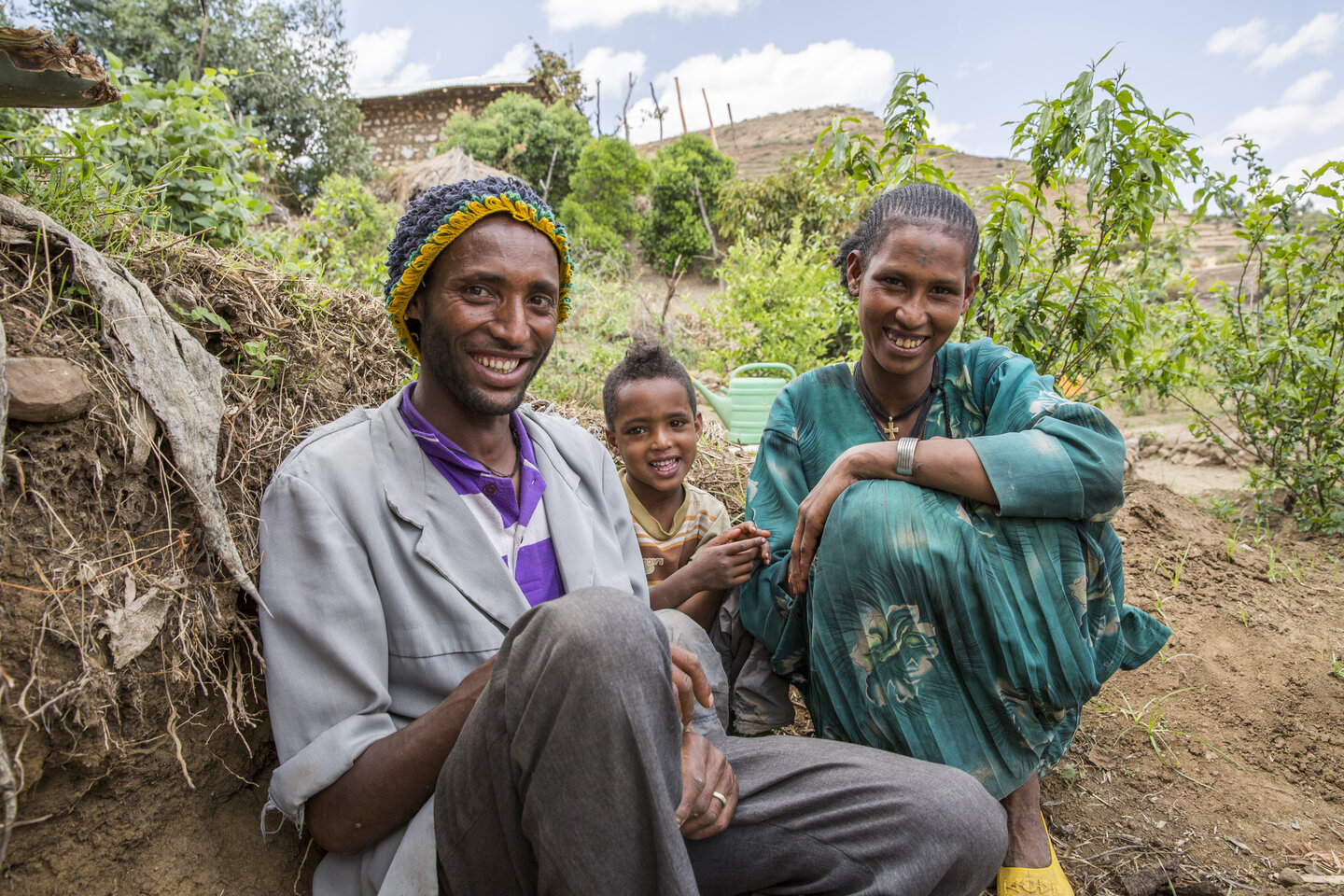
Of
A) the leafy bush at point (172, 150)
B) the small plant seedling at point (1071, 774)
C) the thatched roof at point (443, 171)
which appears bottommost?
the small plant seedling at point (1071, 774)

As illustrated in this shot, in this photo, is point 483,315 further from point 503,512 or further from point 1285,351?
point 1285,351

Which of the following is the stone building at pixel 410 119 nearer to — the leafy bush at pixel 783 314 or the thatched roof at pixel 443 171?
the thatched roof at pixel 443 171

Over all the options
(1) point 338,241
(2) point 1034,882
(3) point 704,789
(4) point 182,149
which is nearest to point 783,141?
(1) point 338,241

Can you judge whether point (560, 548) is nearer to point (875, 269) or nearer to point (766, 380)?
point (875, 269)

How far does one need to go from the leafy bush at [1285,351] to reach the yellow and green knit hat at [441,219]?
3649mm

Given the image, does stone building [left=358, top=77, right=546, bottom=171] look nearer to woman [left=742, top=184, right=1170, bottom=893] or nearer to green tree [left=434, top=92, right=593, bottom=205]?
green tree [left=434, top=92, right=593, bottom=205]

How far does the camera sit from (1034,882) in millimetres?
1882

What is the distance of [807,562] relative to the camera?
1957 millimetres

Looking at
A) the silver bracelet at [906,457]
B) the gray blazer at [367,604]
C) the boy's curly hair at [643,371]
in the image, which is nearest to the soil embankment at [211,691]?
A: the gray blazer at [367,604]

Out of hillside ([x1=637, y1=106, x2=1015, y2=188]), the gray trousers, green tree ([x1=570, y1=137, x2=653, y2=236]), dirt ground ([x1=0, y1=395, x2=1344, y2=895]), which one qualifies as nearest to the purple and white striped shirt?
the gray trousers

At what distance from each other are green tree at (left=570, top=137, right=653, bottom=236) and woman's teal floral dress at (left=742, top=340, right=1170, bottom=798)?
15.0 metres

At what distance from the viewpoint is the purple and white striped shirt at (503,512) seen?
1683 mm

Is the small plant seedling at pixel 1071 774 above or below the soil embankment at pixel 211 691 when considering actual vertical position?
below

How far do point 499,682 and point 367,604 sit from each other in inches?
15.0
